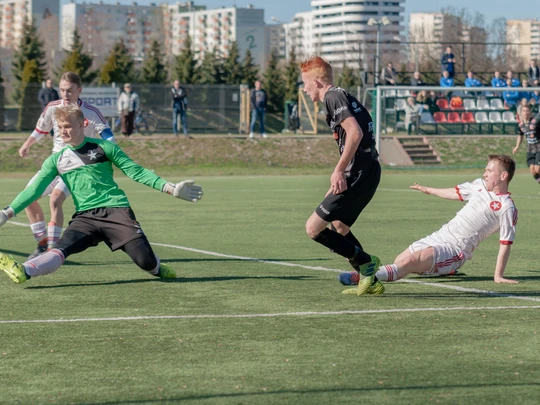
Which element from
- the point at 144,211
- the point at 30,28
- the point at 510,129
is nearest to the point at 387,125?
the point at 510,129

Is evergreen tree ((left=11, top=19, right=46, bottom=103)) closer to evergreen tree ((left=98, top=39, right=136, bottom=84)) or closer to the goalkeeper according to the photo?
evergreen tree ((left=98, top=39, right=136, bottom=84))

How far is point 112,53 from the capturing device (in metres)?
57.2

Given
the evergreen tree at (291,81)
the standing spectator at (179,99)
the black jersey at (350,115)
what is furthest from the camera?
the evergreen tree at (291,81)

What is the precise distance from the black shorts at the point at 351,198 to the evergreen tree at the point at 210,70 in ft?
179

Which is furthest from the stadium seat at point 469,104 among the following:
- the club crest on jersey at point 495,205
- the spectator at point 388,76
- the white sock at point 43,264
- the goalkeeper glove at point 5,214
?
the goalkeeper glove at point 5,214

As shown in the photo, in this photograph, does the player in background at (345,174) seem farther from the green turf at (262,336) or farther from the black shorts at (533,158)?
the black shorts at (533,158)

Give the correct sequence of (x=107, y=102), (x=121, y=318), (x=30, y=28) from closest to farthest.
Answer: (x=121, y=318), (x=107, y=102), (x=30, y=28)

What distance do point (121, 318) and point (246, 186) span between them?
58.5ft

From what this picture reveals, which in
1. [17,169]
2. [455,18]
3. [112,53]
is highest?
[455,18]

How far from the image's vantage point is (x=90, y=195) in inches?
356

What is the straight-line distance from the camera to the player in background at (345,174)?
7.90 meters

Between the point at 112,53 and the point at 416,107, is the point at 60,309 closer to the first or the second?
the point at 416,107

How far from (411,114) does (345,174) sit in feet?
95.6

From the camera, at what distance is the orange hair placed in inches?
318
